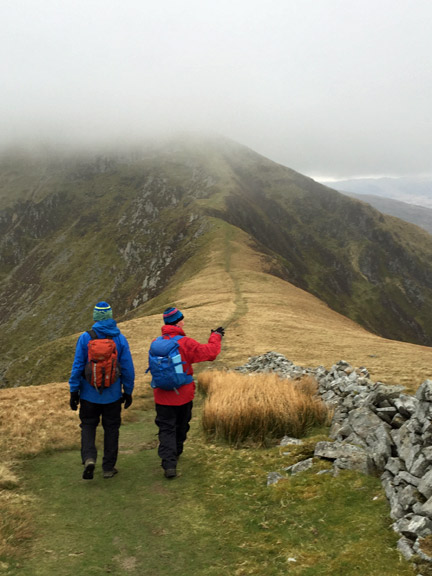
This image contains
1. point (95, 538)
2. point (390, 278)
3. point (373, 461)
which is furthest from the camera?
point (390, 278)

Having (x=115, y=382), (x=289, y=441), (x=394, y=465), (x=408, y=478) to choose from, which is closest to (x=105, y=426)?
(x=115, y=382)

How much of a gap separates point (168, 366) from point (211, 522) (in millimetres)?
2990

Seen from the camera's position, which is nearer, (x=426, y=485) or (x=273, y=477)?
(x=426, y=485)

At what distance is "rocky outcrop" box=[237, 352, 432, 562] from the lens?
5.17 meters

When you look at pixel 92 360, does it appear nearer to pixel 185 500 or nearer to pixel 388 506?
pixel 185 500

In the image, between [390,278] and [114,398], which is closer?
[114,398]

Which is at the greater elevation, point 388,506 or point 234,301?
point 388,506

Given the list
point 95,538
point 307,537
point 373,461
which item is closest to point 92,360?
point 95,538

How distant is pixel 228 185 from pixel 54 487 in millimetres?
173945

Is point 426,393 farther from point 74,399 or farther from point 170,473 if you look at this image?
point 74,399

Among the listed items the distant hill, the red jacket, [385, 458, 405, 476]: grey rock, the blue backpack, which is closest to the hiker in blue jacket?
the blue backpack

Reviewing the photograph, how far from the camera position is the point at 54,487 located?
8008 millimetres

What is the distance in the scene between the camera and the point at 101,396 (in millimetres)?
8336

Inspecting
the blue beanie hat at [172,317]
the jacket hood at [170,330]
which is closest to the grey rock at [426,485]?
the jacket hood at [170,330]
